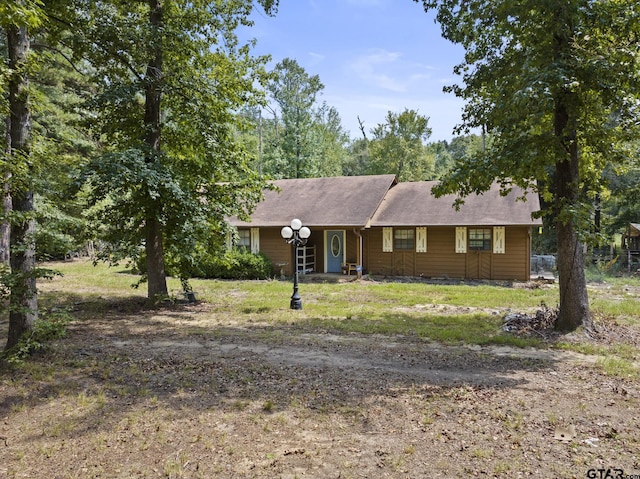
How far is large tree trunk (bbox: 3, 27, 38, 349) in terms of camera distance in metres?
5.61

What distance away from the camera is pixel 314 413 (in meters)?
4.56

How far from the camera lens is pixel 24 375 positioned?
5.68m

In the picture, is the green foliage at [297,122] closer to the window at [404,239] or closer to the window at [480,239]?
the window at [404,239]

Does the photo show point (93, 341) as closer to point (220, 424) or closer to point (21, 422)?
point (21, 422)

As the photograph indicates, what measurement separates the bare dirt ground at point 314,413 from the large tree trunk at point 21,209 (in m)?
0.81

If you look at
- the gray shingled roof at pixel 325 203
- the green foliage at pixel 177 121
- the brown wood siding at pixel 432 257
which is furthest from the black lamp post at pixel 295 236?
the brown wood siding at pixel 432 257

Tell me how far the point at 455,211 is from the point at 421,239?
7.15ft

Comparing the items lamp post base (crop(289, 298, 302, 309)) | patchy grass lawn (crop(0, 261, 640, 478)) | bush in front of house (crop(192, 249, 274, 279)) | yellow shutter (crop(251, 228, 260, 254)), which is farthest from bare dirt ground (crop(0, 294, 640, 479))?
yellow shutter (crop(251, 228, 260, 254))

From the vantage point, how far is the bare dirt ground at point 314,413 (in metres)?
3.55

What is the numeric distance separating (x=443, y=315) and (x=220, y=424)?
7.29m

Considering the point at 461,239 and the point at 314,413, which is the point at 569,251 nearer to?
the point at 314,413

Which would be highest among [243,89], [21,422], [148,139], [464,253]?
[243,89]

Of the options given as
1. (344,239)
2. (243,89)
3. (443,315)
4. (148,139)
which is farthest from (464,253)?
(148,139)

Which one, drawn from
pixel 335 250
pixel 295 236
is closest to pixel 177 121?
pixel 295 236
